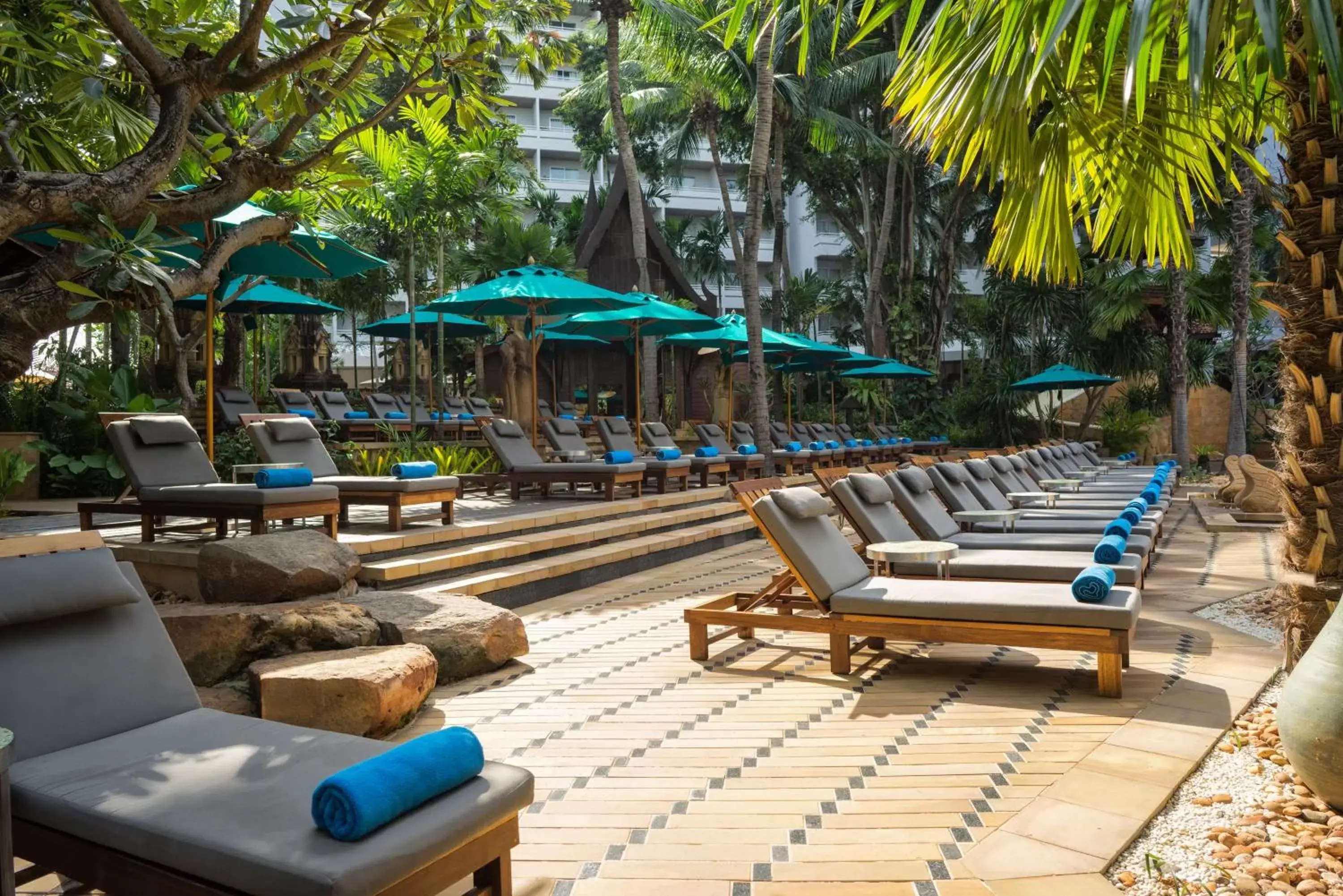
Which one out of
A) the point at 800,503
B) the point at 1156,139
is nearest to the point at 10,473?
the point at 800,503

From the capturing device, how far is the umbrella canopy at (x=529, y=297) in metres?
9.94

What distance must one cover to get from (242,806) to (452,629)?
2603 mm

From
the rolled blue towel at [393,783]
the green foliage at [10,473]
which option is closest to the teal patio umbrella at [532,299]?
the green foliage at [10,473]

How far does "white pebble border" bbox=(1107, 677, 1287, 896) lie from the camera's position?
2336 mm

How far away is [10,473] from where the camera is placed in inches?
311

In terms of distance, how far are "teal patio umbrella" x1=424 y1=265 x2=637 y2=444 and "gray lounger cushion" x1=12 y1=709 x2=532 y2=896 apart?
306 inches

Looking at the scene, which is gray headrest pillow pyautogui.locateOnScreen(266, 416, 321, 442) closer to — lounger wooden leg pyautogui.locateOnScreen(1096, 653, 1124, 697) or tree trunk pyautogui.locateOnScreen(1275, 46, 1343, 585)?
lounger wooden leg pyautogui.locateOnScreen(1096, 653, 1124, 697)

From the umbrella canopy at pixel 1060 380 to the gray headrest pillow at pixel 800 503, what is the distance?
13724mm

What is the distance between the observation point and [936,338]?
24453 mm

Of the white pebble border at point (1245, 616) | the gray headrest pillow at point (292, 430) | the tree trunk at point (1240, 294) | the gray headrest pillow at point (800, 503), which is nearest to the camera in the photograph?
the gray headrest pillow at point (800, 503)

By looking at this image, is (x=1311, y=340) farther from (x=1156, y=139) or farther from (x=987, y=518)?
(x=987, y=518)

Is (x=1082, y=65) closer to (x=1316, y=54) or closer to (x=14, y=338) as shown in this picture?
(x=1316, y=54)

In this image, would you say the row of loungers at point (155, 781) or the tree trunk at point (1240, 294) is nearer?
the row of loungers at point (155, 781)

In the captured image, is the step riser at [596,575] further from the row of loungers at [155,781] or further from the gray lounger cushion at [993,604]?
the row of loungers at [155,781]
